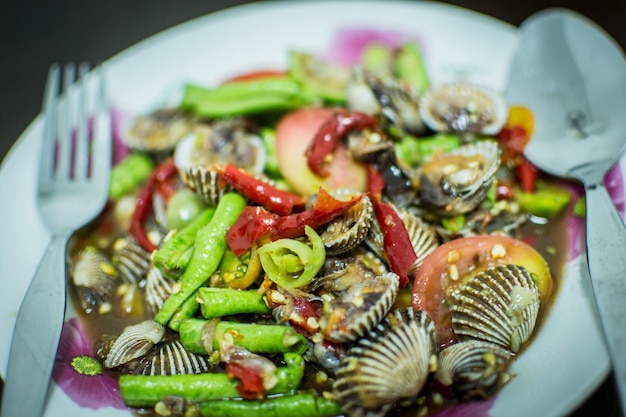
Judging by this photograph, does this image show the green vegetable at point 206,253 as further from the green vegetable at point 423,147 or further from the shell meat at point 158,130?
the green vegetable at point 423,147

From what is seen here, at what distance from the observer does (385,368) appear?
225 centimetres

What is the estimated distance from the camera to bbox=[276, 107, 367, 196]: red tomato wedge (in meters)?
3.22

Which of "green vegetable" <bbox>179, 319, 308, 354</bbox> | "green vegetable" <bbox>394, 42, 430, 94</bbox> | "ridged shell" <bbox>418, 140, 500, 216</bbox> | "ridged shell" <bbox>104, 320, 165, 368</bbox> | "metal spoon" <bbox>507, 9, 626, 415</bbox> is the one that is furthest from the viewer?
"green vegetable" <bbox>394, 42, 430, 94</bbox>

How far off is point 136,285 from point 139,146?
1.02m

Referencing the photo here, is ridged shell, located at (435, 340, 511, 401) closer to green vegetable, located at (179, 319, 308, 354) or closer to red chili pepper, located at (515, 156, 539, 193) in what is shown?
green vegetable, located at (179, 319, 308, 354)

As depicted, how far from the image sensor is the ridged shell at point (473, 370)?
2303 millimetres

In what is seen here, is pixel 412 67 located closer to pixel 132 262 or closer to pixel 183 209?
pixel 183 209

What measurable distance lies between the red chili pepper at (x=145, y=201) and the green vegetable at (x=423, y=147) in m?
1.45

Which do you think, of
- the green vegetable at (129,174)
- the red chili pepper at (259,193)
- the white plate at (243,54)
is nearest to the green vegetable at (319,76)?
the white plate at (243,54)

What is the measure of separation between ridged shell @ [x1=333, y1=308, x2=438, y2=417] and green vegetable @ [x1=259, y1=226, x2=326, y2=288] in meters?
0.41

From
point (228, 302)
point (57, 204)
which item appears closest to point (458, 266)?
point (228, 302)

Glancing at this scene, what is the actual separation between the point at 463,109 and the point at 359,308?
1.71 m

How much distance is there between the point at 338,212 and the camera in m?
2.70

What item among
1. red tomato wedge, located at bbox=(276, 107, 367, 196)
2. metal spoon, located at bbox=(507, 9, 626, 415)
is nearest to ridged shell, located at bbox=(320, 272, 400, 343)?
red tomato wedge, located at bbox=(276, 107, 367, 196)
